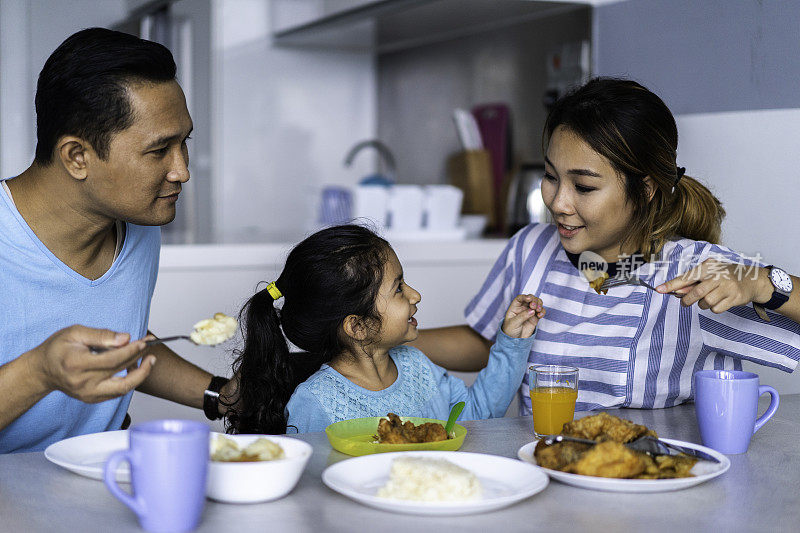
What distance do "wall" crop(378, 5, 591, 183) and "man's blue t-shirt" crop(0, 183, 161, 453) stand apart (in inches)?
64.7

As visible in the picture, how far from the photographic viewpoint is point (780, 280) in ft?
4.40

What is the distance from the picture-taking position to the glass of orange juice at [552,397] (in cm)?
120

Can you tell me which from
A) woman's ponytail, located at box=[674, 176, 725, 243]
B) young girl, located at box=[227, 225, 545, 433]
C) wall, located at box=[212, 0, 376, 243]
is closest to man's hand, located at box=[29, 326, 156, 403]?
young girl, located at box=[227, 225, 545, 433]

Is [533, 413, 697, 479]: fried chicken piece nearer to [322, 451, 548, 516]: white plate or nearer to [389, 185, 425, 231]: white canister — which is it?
[322, 451, 548, 516]: white plate

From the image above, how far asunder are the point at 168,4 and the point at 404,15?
86 cm

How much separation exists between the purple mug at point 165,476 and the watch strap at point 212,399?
70cm

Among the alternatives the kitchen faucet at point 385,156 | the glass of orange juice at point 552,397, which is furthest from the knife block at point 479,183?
the glass of orange juice at point 552,397

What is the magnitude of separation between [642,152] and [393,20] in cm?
207

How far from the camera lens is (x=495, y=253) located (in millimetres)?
2662

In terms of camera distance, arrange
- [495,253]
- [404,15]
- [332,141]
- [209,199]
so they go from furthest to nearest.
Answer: [332,141] < [209,199] < [404,15] < [495,253]

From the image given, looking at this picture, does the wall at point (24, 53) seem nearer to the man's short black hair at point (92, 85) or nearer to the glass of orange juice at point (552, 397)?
the man's short black hair at point (92, 85)

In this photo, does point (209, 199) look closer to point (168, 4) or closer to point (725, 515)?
point (168, 4)

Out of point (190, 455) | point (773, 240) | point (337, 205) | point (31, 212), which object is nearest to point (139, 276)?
point (31, 212)

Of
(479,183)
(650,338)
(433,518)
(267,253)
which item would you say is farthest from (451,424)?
(479,183)
